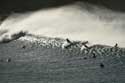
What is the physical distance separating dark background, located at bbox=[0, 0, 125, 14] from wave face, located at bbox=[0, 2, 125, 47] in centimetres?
2

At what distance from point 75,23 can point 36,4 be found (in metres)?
0.17

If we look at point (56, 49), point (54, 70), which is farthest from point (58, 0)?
point (54, 70)

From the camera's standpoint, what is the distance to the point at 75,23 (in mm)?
1292

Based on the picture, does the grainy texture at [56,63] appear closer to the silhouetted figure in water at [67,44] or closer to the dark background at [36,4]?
the silhouetted figure in water at [67,44]

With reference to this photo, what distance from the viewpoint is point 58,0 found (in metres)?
1.35

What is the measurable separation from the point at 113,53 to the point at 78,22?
0.18m

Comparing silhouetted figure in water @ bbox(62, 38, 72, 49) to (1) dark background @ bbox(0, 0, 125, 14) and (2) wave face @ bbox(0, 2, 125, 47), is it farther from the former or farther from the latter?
(1) dark background @ bbox(0, 0, 125, 14)

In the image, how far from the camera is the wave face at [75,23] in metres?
1.25

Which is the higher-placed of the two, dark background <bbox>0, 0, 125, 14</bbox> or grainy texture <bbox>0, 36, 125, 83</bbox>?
dark background <bbox>0, 0, 125, 14</bbox>

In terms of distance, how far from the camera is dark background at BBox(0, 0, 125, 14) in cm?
129

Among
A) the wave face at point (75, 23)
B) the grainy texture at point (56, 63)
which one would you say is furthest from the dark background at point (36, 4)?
the grainy texture at point (56, 63)

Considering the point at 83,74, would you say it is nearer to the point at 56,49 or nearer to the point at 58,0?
the point at 56,49

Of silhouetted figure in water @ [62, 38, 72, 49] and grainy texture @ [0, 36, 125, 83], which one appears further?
silhouetted figure in water @ [62, 38, 72, 49]

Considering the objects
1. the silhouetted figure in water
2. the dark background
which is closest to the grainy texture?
the silhouetted figure in water
